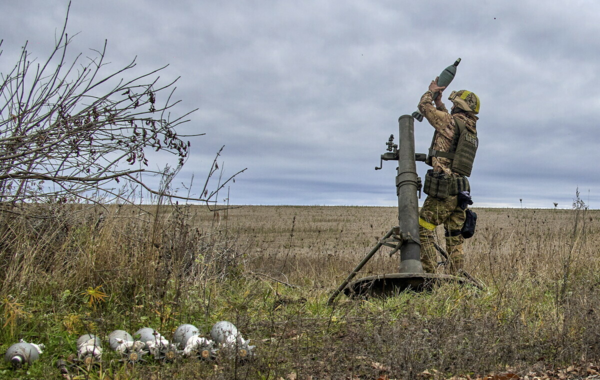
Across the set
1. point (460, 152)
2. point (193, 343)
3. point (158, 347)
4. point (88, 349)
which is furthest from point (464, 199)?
point (88, 349)

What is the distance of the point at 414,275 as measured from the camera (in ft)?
18.0

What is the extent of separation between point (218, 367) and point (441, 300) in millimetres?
2739

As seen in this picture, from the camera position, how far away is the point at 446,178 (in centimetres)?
669

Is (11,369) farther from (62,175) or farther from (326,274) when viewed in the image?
(326,274)

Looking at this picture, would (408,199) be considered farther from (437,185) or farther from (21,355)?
(21,355)

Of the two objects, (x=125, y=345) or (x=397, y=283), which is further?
(x=397, y=283)

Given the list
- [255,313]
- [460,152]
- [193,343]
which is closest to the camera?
[193,343]

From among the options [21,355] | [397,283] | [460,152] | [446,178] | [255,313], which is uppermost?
[460,152]

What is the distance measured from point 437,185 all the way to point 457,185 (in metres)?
0.31

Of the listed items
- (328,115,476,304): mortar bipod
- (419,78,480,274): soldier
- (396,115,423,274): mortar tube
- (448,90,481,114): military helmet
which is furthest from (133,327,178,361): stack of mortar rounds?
(448,90,481,114): military helmet

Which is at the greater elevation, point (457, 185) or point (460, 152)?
point (460, 152)

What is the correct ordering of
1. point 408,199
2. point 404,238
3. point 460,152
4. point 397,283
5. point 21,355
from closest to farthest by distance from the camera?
point 21,355
point 397,283
point 404,238
point 408,199
point 460,152

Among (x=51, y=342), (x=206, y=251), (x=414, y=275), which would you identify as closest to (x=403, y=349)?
(x=414, y=275)

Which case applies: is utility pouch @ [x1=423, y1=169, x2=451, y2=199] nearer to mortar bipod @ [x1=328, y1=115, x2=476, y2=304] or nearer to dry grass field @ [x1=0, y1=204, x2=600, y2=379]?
mortar bipod @ [x1=328, y1=115, x2=476, y2=304]
